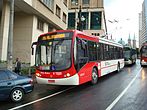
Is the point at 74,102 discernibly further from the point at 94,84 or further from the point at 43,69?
the point at 94,84

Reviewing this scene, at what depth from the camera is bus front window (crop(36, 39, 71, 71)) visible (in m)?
10.6

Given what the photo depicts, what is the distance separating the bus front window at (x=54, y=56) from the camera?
1065cm

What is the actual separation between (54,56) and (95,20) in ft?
198

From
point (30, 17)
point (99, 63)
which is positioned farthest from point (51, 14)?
point (99, 63)

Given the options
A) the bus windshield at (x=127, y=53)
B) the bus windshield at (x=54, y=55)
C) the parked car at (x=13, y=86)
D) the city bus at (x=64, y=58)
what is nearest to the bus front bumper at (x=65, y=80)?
the city bus at (x=64, y=58)

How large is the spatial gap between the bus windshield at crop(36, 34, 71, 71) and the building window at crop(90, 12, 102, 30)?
59.0 m

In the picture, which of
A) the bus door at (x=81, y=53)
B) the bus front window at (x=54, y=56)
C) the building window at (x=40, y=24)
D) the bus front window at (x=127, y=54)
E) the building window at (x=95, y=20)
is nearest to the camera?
the bus front window at (x=54, y=56)

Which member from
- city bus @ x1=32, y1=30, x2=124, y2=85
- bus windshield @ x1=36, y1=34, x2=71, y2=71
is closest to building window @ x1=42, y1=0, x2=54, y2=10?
city bus @ x1=32, y1=30, x2=124, y2=85

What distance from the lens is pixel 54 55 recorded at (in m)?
10.9

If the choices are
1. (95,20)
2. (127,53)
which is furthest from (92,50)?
(95,20)

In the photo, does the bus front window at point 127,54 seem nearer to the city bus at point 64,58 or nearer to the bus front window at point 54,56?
the city bus at point 64,58

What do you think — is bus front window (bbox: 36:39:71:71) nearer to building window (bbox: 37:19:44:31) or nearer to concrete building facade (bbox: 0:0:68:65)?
concrete building facade (bbox: 0:0:68:65)

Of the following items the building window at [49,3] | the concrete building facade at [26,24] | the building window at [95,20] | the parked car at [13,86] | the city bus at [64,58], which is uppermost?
the building window at [95,20]

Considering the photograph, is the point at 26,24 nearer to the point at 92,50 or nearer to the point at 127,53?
the point at 92,50
